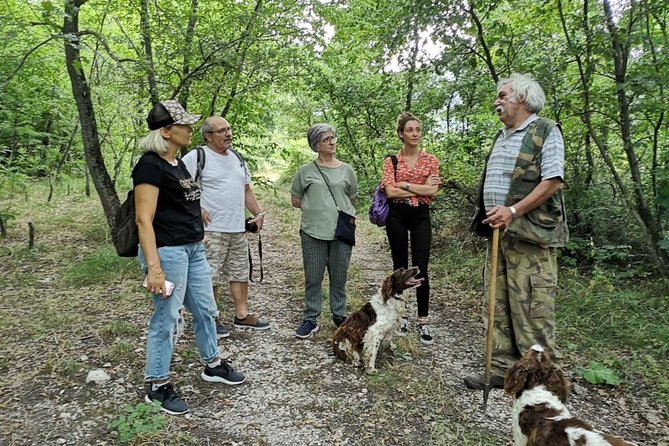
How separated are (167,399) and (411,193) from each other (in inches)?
→ 100.0

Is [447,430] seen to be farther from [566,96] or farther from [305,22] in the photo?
[305,22]

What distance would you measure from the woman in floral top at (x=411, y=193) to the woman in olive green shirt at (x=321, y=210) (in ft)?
1.42

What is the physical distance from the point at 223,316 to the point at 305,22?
4569mm

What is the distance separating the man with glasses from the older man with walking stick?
225 cm

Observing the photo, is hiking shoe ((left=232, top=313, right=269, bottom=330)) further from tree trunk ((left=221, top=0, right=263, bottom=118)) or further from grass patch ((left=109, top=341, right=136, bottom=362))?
tree trunk ((left=221, top=0, right=263, bottom=118))

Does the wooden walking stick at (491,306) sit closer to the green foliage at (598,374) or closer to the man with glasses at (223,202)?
the green foliage at (598,374)

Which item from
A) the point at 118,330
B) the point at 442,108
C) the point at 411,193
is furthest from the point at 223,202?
the point at 442,108

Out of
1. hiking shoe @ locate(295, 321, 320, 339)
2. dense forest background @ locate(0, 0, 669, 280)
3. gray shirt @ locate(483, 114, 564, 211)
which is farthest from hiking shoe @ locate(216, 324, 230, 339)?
dense forest background @ locate(0, 0, 669, 280)

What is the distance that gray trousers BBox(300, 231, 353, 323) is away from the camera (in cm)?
425

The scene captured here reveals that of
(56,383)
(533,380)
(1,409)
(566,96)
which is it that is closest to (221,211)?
(56,383)

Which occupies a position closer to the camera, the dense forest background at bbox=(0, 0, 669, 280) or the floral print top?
the floral print top

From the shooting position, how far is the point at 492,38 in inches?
205

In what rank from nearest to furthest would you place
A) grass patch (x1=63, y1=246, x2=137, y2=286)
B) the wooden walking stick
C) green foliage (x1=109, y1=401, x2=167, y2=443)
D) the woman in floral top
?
green foliage (x1=109, y1=401, x2=167, y2=443) → the wooden walking stick → the woman in floral top → grass patch (x1=63, y1=246, x2=137, y2=286)

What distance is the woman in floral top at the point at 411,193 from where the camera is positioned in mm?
3959
